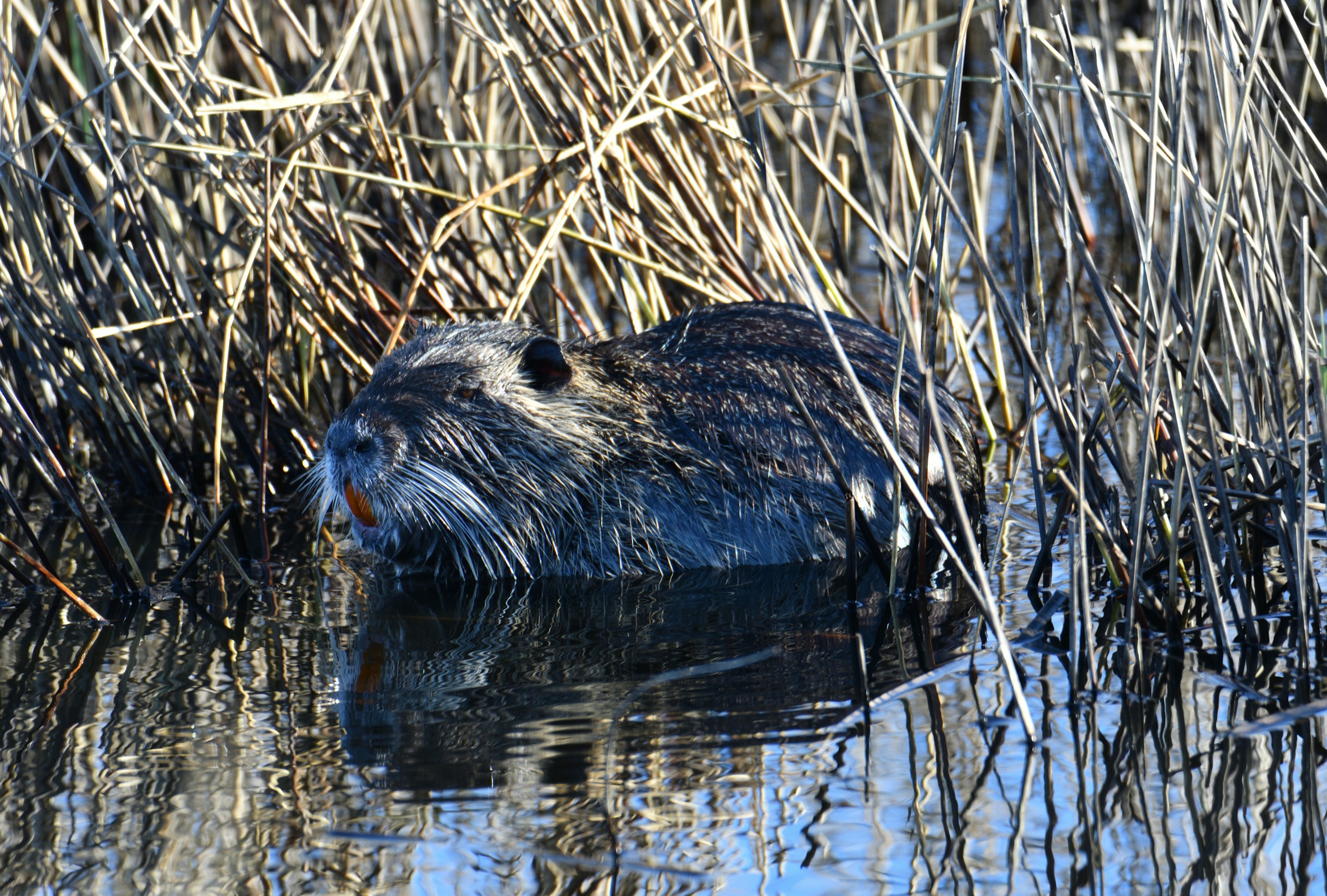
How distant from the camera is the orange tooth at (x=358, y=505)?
3223 mm

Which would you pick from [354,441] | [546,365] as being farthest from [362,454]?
[546,365]

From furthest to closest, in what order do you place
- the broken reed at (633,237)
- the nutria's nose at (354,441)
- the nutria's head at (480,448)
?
the nutria's head at (480,448) < the nutria's nose at (354,441) < the broken reed at (633,237)

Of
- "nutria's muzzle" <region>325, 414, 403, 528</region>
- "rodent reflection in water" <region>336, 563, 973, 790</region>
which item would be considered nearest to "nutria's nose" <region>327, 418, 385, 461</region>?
"nutria's muzzle" <region>325, 414, 403, 528</region>

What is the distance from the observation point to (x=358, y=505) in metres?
3.24

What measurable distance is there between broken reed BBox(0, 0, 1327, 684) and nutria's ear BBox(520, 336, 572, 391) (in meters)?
0.37

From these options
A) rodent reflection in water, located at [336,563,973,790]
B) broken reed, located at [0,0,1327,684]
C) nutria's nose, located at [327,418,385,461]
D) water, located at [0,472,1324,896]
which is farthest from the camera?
nutria's nose, located at [327,418,385,461]

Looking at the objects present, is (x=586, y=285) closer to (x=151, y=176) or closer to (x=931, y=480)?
(x=151, y=176)

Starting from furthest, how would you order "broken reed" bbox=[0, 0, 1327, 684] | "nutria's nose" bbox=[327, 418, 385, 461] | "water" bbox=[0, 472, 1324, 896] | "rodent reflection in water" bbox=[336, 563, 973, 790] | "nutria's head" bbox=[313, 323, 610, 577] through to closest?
"nutria's head" bbox=[313, 323, 610, 577] < "nutria's nose" bbox=[327, 418, 385, 461] < "broken reed" bbox=[0, 0, 1327, 684] < "rodent reflection in water" bbox=[336, 563, 973, 790] < "water" bbox=[0, 472, 1324, 896]

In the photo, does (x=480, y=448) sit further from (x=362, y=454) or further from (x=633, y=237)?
(x=633, y=237)

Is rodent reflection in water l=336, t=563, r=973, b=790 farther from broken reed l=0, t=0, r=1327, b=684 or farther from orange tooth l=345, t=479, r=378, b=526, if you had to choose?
broken reed l=0, t=0, r=1327, b=684

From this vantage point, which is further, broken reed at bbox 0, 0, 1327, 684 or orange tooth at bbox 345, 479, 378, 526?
orange tooth at bbox 345, 479, 378, 526

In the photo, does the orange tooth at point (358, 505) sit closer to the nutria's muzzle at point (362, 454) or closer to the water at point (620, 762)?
the nutria's muzzle at point (362, 454)

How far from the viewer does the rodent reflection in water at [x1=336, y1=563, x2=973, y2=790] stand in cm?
222

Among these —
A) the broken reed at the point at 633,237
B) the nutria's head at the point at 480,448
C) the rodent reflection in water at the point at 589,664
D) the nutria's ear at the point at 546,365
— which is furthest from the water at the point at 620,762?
the nutria's ear at the point at 546,365
